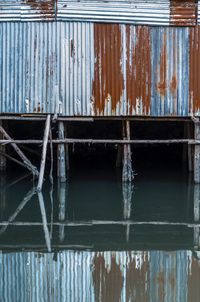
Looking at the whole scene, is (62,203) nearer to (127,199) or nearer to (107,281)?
(127,199)

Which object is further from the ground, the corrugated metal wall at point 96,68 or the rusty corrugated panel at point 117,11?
the rusty corrugated panel at point 117,11

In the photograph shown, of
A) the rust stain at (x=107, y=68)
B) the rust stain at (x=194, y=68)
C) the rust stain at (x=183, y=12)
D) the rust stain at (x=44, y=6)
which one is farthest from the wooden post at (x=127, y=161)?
the rust stain at (x=44, y=6)

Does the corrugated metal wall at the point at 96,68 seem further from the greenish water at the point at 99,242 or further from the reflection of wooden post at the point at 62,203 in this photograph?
the greenish water at the point at 99,242

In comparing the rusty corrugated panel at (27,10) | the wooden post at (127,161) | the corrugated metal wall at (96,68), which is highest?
the rusty corrugated panel at (27,10)

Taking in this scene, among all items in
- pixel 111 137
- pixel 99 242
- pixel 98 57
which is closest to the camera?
pixel 99 242

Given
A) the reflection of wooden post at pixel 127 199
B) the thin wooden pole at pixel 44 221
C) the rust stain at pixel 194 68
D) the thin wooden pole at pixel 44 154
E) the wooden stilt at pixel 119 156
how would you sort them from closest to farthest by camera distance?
the thin wooden pole at pixel 44 221
the reflection of wooden post at pixel 127 199
the thin wooden pole at pixel 44 154
the rust stain at pixel 194 68
the wooden stilt at pixel 119 156

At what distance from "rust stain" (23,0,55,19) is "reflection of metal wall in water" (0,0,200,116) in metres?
0.03

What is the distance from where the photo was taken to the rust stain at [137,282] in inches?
285

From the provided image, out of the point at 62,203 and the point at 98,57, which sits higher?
the point at 98,57

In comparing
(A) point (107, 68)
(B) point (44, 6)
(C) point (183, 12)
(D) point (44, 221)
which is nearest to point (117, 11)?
(A) point (107, 68)

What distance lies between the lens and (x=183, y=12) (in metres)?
15.0

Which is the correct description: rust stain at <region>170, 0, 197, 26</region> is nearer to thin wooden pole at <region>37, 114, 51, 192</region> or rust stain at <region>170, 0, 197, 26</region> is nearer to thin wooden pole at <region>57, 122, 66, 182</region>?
thin wooden pole at <region>57, 122, 66, 182</region>

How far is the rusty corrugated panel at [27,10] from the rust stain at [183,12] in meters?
3.28

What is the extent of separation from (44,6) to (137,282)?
367 inches
